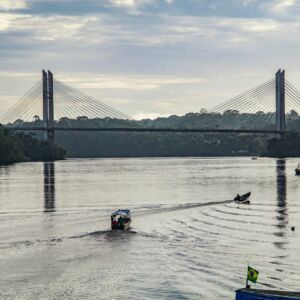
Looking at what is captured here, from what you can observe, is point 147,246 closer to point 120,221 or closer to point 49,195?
point 120,221

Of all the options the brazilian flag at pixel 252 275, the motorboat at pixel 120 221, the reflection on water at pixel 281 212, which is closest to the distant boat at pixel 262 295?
the brazilian flag at pixel 252 275

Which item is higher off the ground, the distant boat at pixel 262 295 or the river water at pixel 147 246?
the distant boat at pixel 262 295

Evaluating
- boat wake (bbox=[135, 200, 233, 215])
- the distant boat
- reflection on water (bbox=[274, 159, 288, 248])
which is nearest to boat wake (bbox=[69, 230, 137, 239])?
reflection on water (bbox=[274, 159, 288, 248])

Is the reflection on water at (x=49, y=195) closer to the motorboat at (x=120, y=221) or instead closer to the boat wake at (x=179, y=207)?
the boat wake at (x=179, y=207)

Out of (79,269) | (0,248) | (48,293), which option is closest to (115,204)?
(0,248)

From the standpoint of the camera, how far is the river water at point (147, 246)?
122ft

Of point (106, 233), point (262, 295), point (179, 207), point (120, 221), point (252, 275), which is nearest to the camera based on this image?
point (262, 295)

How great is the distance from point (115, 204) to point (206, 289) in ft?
143

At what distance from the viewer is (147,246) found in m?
48.8

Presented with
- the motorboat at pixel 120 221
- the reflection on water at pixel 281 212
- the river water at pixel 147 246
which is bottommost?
the river water at pixel 147 246

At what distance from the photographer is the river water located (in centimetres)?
3725

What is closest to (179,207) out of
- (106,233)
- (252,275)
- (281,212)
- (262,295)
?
(281,212)

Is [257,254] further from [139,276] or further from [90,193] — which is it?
[90,193]

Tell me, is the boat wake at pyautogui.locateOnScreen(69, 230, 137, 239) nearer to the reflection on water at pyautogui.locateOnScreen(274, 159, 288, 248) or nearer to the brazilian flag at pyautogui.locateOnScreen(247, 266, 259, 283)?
the reflection on water at pyautogui.locateOnScreen(274, 159, 288, 248)
